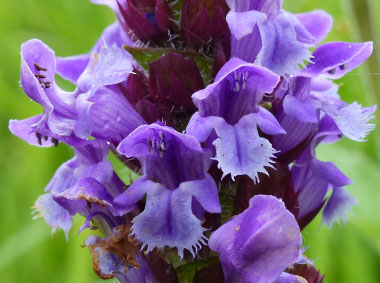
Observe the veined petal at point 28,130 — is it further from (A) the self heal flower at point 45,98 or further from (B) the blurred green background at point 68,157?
(B) the blurred green background at point 68,157

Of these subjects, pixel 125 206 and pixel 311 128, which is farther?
pixel 311 128

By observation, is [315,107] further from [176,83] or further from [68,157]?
[68,157]

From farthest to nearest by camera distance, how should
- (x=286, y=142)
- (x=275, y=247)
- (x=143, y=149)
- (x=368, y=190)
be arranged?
(x=368, y=190)
(x=286, y=142)
(x=143, y=149)
(x=275, y=247)

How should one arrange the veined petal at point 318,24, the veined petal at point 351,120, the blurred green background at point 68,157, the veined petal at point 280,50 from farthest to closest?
the blurred green background at point 68,157 → the veined petal at point 318,24 → the veined petal at point 351,120 → the veined petal at point 280,50

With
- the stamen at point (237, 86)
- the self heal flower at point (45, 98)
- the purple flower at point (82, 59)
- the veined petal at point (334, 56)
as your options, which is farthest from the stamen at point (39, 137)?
the veined petal at point (334, 56)

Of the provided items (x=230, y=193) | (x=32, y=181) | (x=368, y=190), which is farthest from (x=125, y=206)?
(x=32, y=181)

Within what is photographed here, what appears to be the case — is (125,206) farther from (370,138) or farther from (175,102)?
(370,138)
